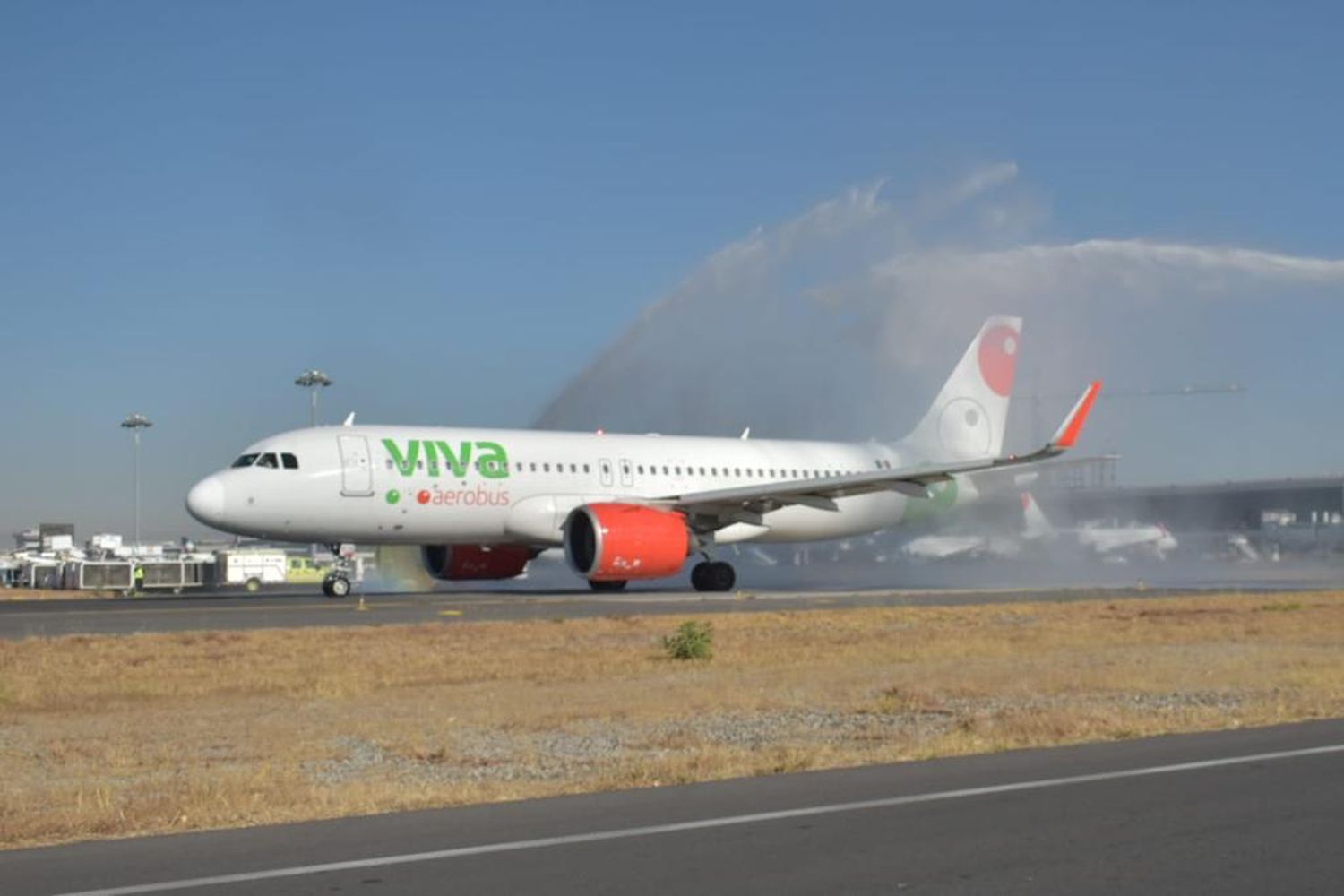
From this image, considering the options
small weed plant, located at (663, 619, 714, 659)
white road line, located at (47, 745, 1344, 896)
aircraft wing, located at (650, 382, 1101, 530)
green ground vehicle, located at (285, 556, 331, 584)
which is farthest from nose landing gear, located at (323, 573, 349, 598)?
green ground vehicle, located at (285, 556, 331, 584)

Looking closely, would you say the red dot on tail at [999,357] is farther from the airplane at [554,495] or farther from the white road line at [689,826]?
the white road line at [689,826]

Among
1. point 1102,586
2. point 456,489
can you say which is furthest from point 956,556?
point 456,489

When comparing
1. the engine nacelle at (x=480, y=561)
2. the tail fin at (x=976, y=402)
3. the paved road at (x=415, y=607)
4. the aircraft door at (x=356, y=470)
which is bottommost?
the paved road at (x=415, y=607)

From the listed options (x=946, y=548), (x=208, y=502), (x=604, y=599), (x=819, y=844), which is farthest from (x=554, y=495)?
(x=946, y=548)

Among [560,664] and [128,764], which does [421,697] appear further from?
[128,764]

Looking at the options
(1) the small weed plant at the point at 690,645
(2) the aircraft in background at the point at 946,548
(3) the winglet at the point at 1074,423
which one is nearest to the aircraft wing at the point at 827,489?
(3) the winglet at the point at 1074,423

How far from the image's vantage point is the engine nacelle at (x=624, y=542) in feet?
146

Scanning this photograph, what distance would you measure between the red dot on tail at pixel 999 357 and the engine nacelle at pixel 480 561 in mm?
19108

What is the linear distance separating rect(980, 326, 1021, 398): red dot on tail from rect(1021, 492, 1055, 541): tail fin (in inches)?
168

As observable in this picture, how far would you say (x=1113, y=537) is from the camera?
77000mm

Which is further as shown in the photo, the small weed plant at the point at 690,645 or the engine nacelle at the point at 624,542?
the engine nacelle at the point at 624,542

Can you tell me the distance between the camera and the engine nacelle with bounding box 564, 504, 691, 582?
44469 millimetres

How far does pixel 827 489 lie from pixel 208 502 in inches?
662

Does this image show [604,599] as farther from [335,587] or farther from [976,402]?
[976,402]
